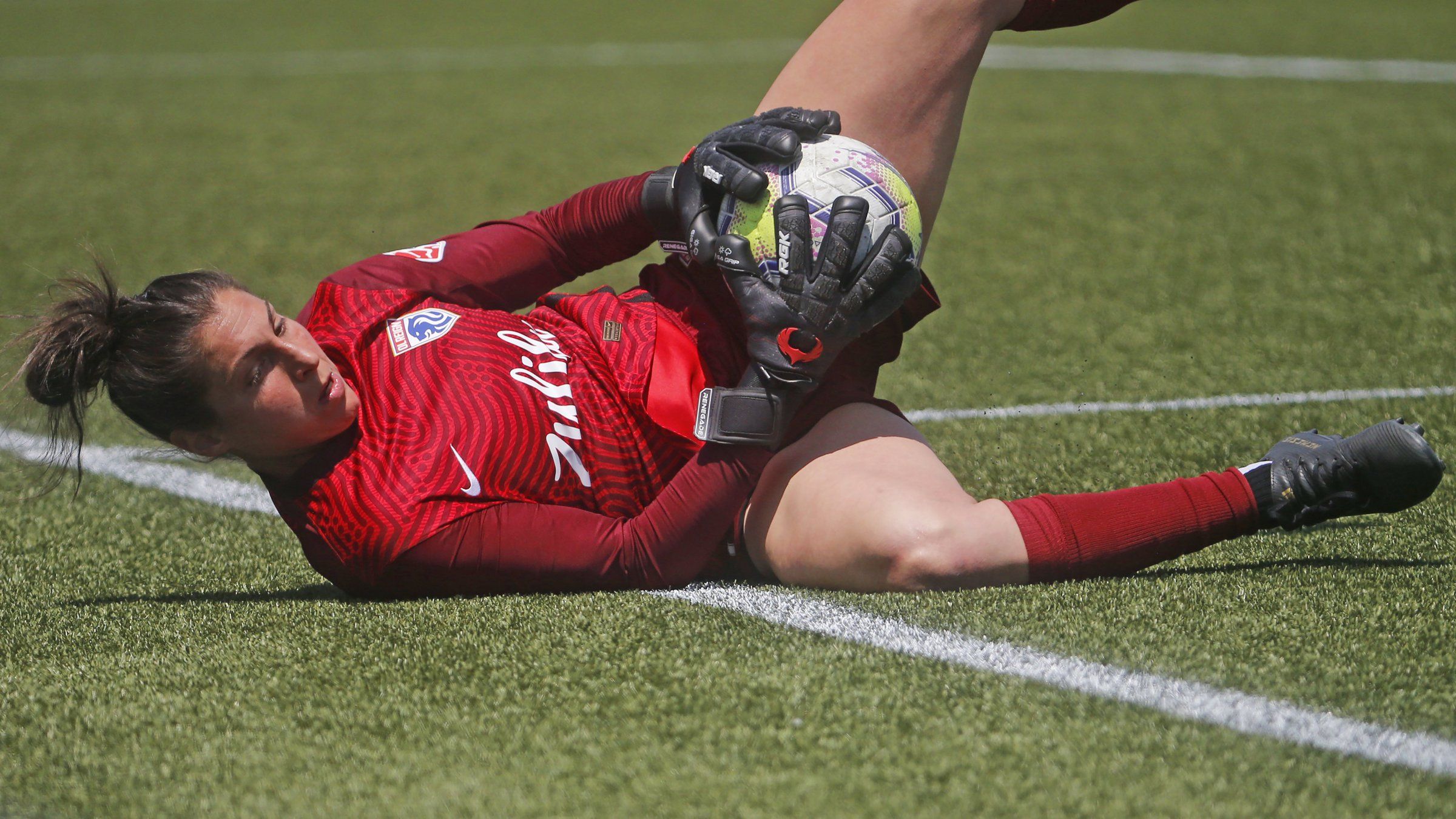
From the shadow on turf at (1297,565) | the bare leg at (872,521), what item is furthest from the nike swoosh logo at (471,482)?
the shadow on turf at (1297,565)

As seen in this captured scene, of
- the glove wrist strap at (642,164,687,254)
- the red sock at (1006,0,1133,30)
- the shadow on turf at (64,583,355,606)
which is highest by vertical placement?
the red sock at (1006,0,1133,30)

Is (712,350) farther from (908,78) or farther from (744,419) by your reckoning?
(908,78)

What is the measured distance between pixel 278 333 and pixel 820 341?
94 centimetres

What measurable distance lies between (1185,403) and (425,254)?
187 cm

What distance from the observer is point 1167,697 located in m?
1.92

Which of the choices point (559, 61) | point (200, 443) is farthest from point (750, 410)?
point (559, 61)

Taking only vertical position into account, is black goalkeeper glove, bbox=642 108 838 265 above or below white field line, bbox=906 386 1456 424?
above

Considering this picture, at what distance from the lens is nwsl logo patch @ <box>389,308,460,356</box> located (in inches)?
102

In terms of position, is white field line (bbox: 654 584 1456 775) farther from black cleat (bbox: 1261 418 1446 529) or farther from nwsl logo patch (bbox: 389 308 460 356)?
nwsl logo patch (bbox: 389 308 460 356)

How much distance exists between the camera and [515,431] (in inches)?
96.8

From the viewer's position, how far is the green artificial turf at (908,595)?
5.84 ft

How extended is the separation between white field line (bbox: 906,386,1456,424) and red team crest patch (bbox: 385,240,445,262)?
4.29ft

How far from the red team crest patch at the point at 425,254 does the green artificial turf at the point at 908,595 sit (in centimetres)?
66

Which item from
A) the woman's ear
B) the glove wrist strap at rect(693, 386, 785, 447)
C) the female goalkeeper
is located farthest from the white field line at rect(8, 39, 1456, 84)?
the woman's ear
